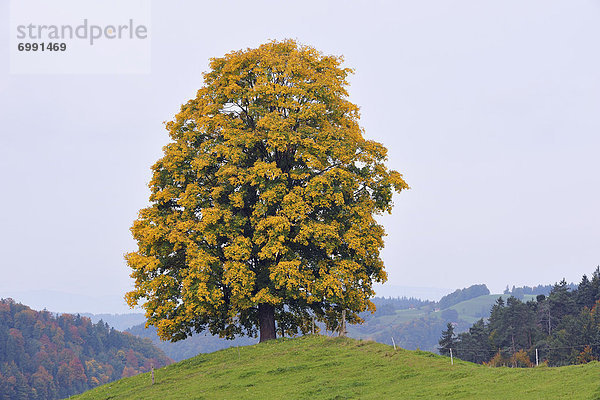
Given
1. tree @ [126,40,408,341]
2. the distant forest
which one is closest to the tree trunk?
tree @ [126,40,408,341]

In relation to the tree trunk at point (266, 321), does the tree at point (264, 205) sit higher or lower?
higher

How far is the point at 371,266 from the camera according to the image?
40312mm

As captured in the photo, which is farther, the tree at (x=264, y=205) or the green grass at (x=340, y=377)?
the tree at (x=264, y=205)

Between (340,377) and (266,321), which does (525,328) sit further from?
(340,377)

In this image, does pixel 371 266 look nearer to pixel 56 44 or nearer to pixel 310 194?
pixel 310 194

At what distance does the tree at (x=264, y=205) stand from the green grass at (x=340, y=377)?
2.82 metres

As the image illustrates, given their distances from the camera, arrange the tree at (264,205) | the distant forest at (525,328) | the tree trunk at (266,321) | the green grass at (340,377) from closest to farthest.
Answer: the green grass at (340,377) → the tree at (264,205) → the tree trunk at (266,321) → the distant forest at (525,328)

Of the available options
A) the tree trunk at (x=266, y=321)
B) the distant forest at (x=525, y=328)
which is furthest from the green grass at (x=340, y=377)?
the distant forest at (x=525, y=328)

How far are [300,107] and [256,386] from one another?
17.3 metres

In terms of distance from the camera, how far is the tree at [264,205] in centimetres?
3716

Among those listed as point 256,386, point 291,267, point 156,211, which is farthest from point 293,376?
point 156,211

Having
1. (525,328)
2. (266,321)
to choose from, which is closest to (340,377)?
(266,321)

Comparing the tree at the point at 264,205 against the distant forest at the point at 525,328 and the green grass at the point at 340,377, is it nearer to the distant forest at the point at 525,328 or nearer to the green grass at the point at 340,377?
the green grass at the point at 340,377

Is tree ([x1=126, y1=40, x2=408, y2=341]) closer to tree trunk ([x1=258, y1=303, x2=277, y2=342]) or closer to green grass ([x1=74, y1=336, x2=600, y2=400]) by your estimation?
tree trunk ([x1=258, y1=303, x2=277, y2=342])
